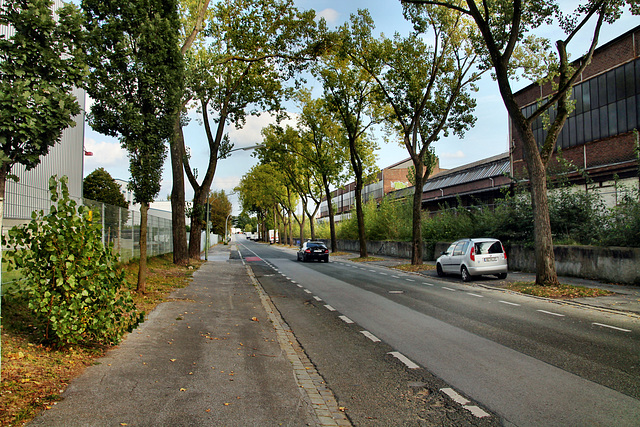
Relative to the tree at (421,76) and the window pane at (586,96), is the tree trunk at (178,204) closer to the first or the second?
the tree at (421,76)

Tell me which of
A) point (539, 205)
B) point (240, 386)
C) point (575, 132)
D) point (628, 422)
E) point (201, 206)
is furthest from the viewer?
point (575, 132)

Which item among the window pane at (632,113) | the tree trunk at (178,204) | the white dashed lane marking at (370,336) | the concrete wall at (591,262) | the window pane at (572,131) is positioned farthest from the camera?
the window pane at (572,131)

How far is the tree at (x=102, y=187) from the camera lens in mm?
54312

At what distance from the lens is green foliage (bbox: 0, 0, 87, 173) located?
188 inches

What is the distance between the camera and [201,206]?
23.7 metres

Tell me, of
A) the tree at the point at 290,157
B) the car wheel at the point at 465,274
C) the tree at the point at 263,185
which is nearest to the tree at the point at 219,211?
the tree at the point at 263,185

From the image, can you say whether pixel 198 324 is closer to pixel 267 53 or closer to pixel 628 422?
pixel 628 422

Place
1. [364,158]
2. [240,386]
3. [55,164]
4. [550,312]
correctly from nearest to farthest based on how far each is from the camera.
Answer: [240,386], [550,312], [55,164], [364,158]

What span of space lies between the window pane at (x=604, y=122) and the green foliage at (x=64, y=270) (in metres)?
28.3

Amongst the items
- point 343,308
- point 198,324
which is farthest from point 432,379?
point 343,308

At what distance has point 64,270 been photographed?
5.39 meters

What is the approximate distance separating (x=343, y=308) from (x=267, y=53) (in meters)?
15.0

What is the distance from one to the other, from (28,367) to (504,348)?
6281mm

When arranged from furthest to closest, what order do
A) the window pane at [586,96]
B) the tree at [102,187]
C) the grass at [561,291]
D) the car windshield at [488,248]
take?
the tree at [102,187]
the window pane at [586,96]
the car windshield at [488,248]
the grass at [561,291]
